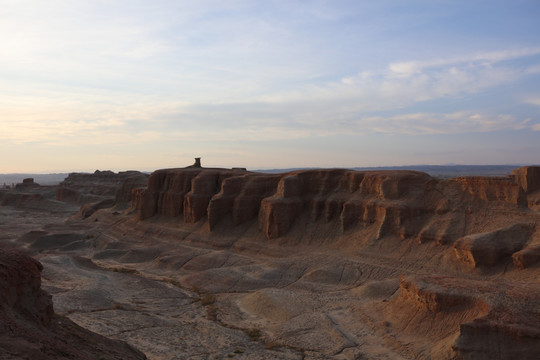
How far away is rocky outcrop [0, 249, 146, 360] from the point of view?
34.7ft

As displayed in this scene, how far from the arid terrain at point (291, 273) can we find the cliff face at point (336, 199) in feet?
0.42

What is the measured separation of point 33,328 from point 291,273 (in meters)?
22.7

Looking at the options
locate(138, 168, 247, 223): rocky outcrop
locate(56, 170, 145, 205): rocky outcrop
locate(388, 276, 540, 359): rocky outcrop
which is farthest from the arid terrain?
locate(56, 170, 145, 205): rocky outcrop

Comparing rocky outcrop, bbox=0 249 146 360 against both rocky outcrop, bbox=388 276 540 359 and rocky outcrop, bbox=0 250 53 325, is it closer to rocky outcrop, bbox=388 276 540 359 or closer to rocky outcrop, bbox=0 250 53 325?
rocky outcrop, bbox=0 250 53 325

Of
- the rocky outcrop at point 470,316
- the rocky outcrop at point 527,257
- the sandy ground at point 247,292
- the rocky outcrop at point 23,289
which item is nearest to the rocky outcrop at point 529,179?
the sandy ground at point 247,292

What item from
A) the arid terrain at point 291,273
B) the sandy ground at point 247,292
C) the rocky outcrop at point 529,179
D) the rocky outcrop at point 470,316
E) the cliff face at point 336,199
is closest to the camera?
the rocky outcrop at point 470,316

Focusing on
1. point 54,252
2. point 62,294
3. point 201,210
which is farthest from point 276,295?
point 54,252

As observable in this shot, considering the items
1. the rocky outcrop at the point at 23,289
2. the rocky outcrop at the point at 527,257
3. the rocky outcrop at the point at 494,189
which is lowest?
the rocky outcrop at the point at 527,257

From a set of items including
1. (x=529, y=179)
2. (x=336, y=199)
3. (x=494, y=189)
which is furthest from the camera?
(x=529, y=179)

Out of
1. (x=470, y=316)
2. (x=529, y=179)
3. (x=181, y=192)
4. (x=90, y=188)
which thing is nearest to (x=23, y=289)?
(x=470, y=316)

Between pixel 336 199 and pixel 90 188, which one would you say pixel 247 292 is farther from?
pixel 90 188

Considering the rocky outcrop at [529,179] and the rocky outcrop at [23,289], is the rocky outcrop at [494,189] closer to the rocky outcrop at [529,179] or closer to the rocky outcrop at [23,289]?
the rocky outcrop at [529,179]

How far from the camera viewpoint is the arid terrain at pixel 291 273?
1789 cm

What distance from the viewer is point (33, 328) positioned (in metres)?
12.6
